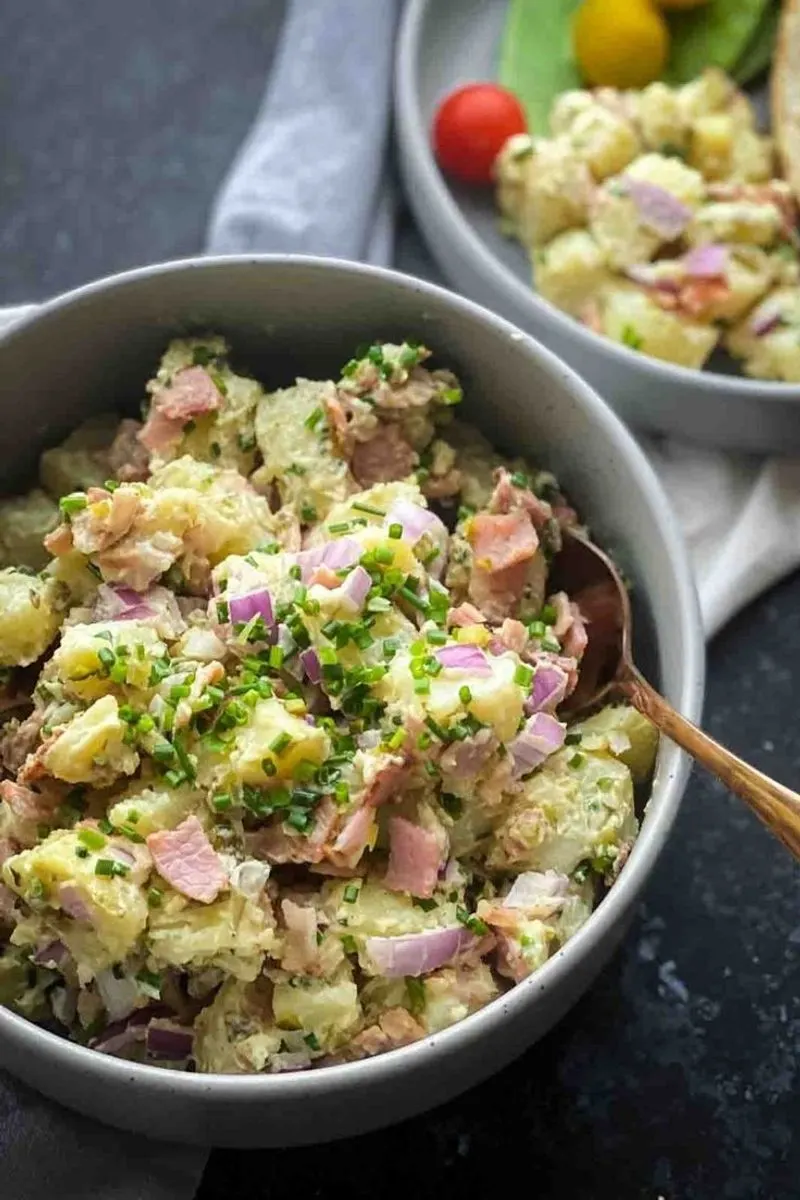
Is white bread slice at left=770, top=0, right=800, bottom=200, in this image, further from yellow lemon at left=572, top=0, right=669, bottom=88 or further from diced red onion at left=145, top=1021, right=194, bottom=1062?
diced red onion at left=145, top=1021, right=194, bottom=1062

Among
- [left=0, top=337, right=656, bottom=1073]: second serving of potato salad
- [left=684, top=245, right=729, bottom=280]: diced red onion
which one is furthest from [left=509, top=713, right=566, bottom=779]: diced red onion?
[left=684, top=245, right=729, bottom=280]: diced red onion

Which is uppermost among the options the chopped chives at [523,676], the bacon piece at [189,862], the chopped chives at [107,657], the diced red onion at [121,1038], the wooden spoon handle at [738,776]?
the chopped chives at [107,657]

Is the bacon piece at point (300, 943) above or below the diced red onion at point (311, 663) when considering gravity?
below

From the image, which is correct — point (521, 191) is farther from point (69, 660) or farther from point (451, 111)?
point (69, 660)

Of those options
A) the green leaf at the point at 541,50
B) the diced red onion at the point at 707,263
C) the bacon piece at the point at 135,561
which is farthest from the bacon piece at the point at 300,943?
the green leaf at the point at 541,50

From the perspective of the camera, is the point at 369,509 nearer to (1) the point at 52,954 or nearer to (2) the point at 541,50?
(1) the point at 52,954

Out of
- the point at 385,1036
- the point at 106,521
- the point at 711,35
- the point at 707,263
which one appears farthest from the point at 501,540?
the point at 711,35

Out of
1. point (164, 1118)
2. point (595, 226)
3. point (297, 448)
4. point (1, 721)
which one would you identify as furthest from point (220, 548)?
point (595, 226)

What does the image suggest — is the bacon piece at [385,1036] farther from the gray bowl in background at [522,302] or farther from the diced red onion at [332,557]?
the gray bowl in background at [522,302]
